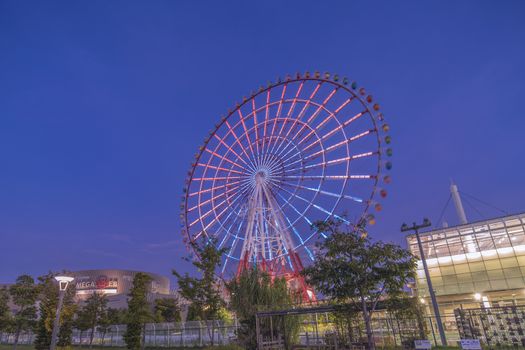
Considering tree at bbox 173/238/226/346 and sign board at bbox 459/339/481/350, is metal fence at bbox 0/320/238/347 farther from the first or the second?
sign board at bbox 459/339/481/350

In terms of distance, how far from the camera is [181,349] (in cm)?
2675

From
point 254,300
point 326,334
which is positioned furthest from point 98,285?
point 326,334

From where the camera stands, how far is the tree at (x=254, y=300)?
1720 cm

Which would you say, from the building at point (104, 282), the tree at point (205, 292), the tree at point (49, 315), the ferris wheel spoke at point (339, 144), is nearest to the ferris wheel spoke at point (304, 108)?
the ferris wheel spoke at point (339, 144)

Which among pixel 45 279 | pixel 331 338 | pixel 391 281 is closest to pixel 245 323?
pixel 331 338

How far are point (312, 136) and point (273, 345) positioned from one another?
61.2 ft

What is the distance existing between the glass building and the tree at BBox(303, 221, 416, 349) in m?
18.5

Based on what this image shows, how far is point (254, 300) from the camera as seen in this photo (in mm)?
18734

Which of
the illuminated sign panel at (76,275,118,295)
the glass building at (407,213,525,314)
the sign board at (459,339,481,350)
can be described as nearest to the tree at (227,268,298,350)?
the sign board at (459,339,481,350)

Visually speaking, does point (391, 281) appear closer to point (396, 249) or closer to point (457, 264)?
point (396, 249)

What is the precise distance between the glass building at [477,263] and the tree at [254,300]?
15.9 metres

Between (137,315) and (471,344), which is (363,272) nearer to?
(471,344)

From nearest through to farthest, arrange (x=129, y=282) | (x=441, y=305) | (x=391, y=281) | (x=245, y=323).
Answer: (x=391, y=281) < (x=245, y=323) < (x=441, y=305) < (x=129, y=282)

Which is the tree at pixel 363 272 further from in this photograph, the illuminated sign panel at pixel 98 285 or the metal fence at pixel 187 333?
the illuminated sign panel at pixel 98 285
